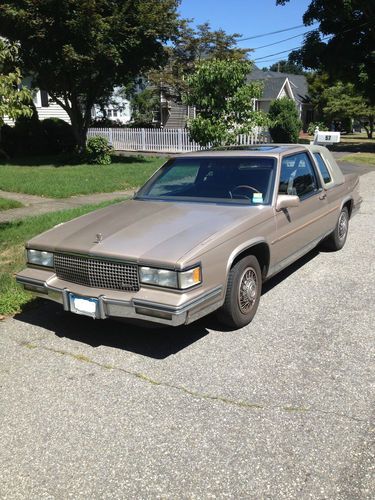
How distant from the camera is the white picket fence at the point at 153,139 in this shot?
2433 cm

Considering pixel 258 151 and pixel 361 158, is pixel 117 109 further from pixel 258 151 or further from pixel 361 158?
pixel 258 151

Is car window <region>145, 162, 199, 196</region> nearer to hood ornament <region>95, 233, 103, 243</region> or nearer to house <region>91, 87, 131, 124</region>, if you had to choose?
hood ornament <region>95, 233, 103, 243</region>

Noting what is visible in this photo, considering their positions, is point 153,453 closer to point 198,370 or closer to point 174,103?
point 198,370

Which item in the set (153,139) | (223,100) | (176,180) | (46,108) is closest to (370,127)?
(153,139)

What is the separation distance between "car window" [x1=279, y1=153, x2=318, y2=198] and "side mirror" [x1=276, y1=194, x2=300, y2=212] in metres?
0.16

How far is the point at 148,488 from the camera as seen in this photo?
8.39 feet

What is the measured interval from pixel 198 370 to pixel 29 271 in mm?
1889


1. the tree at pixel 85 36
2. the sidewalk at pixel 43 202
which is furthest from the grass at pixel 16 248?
the tree at pixel 85 36

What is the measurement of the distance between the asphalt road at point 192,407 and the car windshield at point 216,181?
1174 mm

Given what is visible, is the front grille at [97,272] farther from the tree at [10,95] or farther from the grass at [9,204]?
the grass at [9,204]

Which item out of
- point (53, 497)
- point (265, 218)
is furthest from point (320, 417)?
point (265, 218)

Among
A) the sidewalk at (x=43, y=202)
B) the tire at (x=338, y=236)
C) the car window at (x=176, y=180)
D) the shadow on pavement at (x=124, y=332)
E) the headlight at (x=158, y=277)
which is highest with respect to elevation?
the car window at (x=176, y=180)

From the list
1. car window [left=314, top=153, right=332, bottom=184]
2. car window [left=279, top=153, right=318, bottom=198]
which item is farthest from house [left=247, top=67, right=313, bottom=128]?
car window [left=279, top=153, right=318, bottom=198]

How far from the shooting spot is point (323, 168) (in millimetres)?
6398
